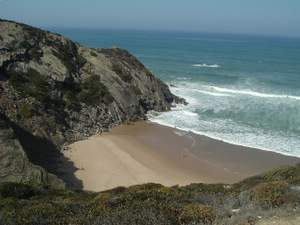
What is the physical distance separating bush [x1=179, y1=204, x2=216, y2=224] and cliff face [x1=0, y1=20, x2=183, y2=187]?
13.3m

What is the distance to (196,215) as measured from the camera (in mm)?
8672

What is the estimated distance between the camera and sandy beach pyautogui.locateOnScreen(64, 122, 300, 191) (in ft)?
68.2

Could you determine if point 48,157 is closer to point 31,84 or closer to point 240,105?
point 31,84

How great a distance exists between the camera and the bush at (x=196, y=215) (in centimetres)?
852

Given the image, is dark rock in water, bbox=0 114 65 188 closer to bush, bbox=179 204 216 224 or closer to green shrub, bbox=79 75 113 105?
bush, bbox=179 204 216 224

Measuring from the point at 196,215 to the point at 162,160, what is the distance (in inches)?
586

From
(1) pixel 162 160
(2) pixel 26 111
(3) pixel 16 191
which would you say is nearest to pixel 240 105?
(1) pixel 162 160

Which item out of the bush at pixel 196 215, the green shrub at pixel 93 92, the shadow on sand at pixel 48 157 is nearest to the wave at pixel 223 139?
the green shrub at pixel 93 92

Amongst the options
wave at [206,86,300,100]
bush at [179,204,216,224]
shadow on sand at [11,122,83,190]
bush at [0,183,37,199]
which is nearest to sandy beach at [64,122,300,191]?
shadow on sand at [11,122,83,190]

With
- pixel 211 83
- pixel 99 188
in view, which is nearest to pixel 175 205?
pixel 99 188

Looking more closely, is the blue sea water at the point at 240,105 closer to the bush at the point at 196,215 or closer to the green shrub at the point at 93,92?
the green shrub at the point at 93,92

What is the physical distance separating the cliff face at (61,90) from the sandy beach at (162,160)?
176 cm

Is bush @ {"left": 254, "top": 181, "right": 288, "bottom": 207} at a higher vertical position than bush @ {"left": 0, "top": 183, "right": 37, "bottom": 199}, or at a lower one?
higher

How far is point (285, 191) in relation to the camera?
34.2 ft
